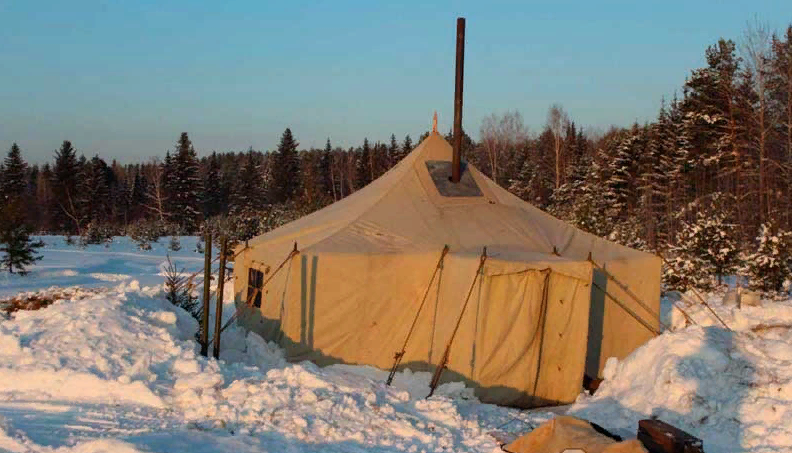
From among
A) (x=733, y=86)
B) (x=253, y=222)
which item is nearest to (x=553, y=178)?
(x=733, y=86)

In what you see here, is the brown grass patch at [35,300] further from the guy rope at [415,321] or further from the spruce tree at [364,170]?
the spruce tree at [364,170]

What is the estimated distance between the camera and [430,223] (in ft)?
34.0

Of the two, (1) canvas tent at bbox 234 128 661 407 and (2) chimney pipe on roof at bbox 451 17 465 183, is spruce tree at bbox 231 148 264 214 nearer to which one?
(1) canvas tent at bbox 234 128 661 407

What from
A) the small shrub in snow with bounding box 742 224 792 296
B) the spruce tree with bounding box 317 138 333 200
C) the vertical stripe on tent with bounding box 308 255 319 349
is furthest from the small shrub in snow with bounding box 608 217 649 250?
the spruce tree with bounding box 317 138 333 200

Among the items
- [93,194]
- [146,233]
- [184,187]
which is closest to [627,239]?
[146,233]

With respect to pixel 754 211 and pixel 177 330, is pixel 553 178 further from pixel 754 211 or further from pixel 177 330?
pixel 177 330

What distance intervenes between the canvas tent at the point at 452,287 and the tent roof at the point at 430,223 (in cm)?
3

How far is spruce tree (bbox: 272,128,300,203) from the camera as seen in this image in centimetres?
5697

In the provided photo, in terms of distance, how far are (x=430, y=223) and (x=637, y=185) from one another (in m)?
32.0

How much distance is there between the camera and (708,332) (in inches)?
326

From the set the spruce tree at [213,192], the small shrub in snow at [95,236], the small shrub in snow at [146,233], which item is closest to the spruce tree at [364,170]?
the spruce tree at [213,192]

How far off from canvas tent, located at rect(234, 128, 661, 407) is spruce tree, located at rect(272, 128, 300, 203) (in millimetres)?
45604

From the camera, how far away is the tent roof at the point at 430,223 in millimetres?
9961

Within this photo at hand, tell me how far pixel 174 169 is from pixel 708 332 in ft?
151
